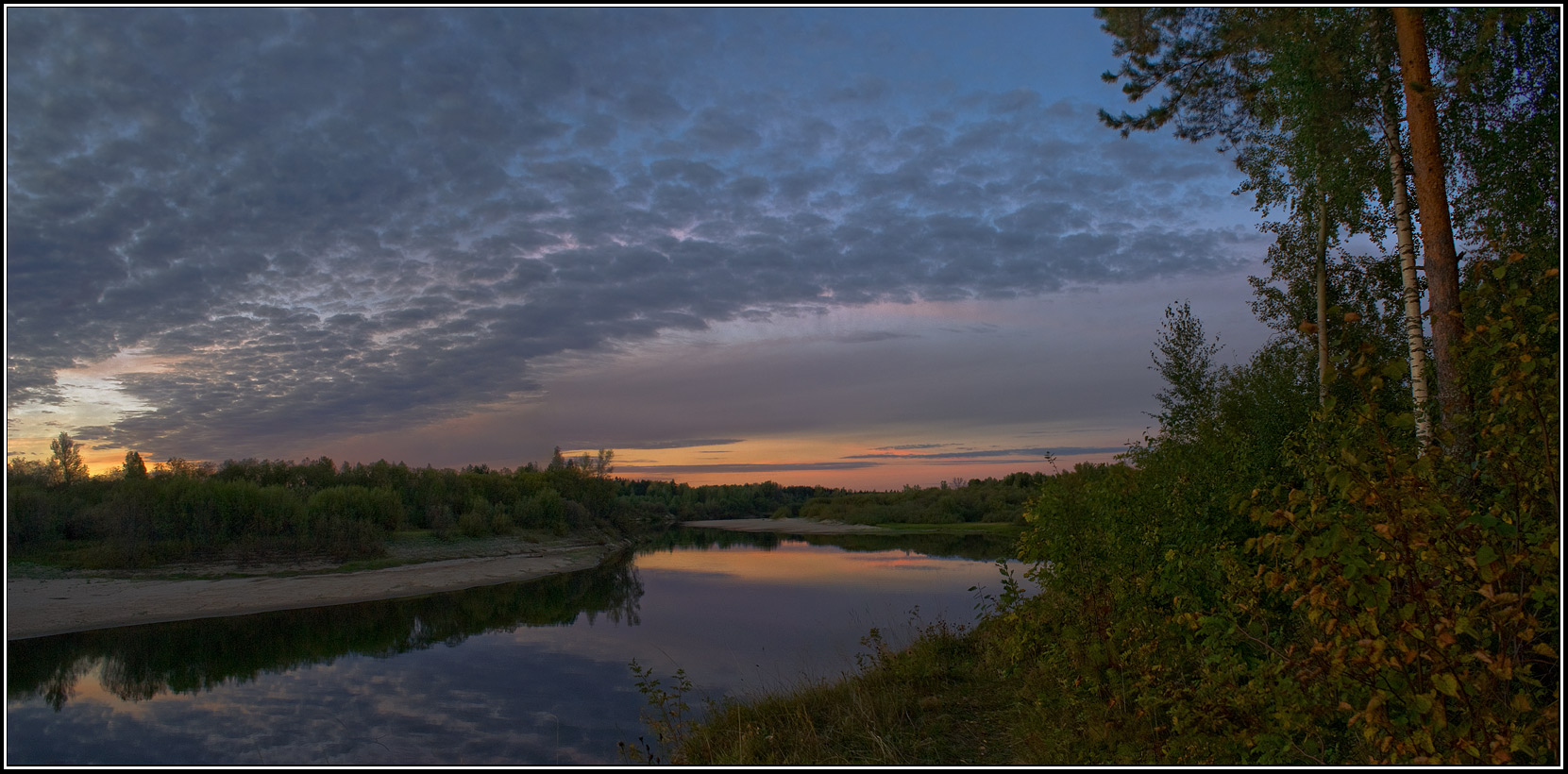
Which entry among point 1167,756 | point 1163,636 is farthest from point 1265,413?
point 1167,756

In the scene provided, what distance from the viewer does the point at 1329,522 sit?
2.83 metres

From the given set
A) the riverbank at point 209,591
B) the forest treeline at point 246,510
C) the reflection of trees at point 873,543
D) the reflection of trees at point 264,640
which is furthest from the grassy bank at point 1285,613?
the reflection of trees at point 873,543

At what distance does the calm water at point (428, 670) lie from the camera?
10.8 metres

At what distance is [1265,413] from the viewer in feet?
41.6

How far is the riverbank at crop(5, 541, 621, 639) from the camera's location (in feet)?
63.3

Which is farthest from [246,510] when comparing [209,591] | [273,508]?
[209,591]

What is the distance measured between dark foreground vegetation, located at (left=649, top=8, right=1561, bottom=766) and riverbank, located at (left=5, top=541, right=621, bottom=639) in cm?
1836

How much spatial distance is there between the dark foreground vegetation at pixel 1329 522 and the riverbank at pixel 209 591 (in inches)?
723

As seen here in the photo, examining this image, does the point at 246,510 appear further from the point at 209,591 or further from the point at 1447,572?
the point at 1447,572

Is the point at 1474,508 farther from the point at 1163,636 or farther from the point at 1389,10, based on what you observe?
the point at 1389,10

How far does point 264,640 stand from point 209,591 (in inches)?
322

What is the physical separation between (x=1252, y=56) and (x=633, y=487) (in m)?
135

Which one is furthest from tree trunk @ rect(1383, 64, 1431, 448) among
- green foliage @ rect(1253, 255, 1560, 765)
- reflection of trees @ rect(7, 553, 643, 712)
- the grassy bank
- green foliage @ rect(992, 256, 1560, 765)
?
reflection of trees @ rect(7, 553, 643, 712)

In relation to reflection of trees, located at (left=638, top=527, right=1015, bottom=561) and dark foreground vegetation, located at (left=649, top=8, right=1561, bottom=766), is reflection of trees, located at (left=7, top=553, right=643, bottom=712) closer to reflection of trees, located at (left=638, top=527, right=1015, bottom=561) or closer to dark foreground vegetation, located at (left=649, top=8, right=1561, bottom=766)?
dark foreground vegetation, located at (left=649, top=8, right=1561, bottom=766)
